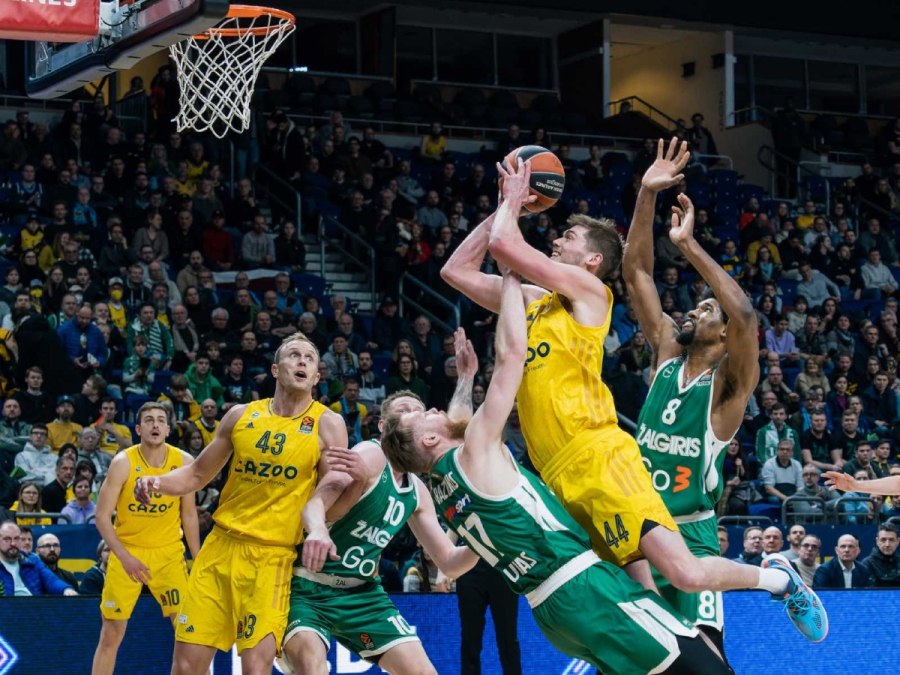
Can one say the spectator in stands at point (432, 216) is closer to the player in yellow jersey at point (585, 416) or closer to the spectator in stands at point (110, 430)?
the spectator in stands at point (110, 430)

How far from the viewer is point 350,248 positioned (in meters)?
19.3

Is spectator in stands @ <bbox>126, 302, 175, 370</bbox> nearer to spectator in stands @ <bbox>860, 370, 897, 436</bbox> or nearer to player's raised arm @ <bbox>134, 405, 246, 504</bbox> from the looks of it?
player's raised arm @ <bbox>134, 405, 246, 504</bbox>

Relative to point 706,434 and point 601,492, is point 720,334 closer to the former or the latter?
point 706,434

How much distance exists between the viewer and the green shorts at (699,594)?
6.10 m

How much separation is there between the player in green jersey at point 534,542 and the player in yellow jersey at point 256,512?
4.98 ft

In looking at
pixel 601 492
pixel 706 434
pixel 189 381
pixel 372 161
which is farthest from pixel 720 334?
pixel 372 161

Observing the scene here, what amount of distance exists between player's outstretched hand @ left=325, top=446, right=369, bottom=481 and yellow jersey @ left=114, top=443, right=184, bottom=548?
10.3 feet

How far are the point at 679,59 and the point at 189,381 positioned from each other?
16549 mm

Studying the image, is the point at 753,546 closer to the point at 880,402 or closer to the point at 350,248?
the point at 880,402

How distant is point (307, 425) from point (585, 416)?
229cm

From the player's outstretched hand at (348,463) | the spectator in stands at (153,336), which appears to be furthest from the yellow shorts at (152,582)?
the spectator in stands at (153,336)

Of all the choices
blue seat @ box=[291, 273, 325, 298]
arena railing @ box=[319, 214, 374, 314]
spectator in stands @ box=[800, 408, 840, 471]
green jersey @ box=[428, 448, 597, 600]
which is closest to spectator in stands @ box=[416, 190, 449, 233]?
arena railing @ box=[319, 214, 374, 314]

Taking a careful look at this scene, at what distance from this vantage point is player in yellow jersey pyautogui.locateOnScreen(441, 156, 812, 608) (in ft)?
17.7

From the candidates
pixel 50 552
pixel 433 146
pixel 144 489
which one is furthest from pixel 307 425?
pixel 433 146
